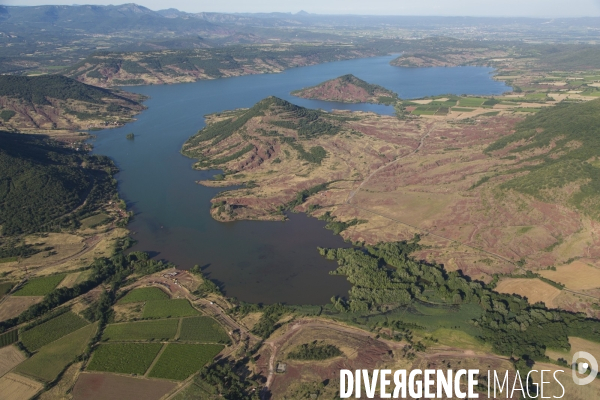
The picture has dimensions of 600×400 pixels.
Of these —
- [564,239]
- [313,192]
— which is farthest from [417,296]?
[313,192]

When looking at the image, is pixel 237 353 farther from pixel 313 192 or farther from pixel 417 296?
pixel 313 192

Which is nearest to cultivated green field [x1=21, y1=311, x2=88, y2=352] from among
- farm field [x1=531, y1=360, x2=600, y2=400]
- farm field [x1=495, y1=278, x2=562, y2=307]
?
farm field [x1=531, y1=360, x2=600, y2=400]

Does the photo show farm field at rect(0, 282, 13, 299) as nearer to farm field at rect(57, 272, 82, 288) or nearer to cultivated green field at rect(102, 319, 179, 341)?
farm field at rect(57, 272, 82, 288)

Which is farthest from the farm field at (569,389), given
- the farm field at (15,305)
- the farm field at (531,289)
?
the farm field at (15,305)

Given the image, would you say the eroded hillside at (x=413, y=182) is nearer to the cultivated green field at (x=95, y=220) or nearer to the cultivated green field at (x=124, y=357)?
the cultivated green field at (x=95, y=220)

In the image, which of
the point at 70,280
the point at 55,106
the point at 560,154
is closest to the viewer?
the point at 70,280

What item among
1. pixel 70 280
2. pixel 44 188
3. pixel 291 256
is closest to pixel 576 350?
pixel 291 256

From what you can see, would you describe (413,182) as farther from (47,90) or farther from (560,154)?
(47,90)
